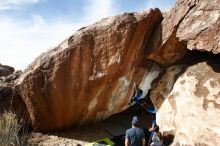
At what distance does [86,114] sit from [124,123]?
4.06ft

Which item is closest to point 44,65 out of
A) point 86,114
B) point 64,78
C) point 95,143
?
point 64,78

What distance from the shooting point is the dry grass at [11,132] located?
29.5 ft

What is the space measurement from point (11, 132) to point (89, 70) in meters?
2.63

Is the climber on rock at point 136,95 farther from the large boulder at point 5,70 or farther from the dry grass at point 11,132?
the large boulder at point 5,70

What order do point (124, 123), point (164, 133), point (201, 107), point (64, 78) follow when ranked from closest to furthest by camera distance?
point (201, 107) < point (164, 133) < point (64, 78) < point (124, 123)

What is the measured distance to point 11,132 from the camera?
9.17 metres

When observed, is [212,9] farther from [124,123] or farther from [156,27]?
[124,123]

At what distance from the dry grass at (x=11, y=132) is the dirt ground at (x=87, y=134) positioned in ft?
0.86

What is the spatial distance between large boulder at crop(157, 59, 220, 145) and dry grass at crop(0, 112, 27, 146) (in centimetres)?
365

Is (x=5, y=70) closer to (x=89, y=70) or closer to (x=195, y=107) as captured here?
(x=89, y=70)

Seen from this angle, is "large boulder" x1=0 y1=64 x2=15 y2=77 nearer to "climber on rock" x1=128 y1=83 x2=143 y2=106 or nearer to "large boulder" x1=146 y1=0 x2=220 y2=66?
"climber on rock" x1=128 y1=83 x2=143 y2=106

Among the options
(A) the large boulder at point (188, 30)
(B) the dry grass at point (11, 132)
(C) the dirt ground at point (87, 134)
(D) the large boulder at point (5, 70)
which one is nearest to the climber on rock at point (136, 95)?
(C) the dirt ground at point (87, 134)

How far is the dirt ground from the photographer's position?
9211mm

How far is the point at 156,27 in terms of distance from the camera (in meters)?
9.27
